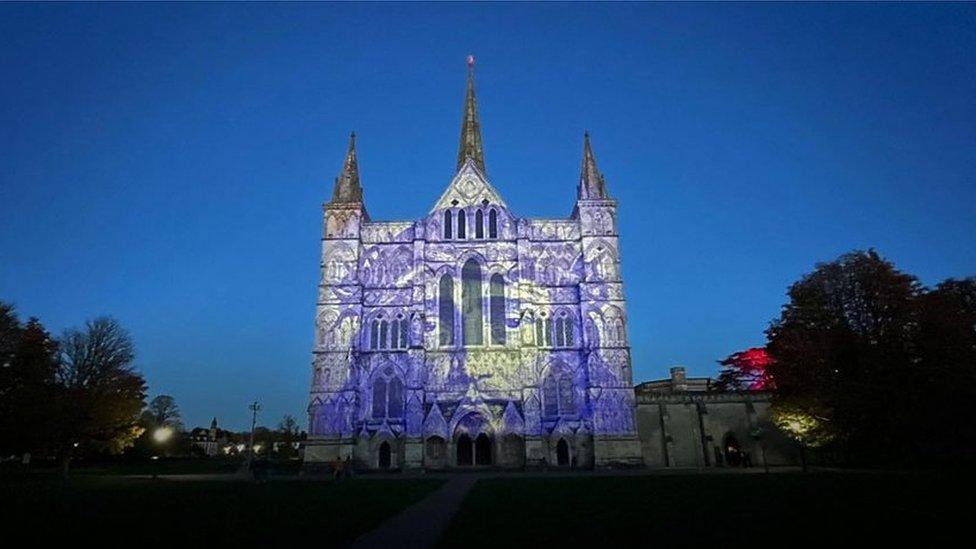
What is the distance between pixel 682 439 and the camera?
42094mm

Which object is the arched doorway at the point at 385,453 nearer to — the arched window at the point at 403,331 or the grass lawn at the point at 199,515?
the arched window at the point at 403,331

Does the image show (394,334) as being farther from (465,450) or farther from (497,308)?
(465,450)

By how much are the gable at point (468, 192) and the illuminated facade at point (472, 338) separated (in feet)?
0.35

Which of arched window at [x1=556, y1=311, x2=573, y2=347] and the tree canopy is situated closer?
the tree canopy

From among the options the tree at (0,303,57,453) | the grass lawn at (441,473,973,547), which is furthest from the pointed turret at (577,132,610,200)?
the tree at (0,303,57,453)

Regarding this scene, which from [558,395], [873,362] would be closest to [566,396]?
[558,395]

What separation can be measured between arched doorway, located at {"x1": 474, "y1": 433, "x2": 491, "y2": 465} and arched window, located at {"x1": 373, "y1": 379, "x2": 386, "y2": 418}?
21.8 ft

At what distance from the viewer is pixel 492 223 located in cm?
4528

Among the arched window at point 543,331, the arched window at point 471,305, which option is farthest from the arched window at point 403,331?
the arched window at point 543,331

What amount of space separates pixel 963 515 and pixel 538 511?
8.30 m

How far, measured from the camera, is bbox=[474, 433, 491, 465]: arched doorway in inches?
1590

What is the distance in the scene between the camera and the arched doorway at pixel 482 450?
4038 centimetres

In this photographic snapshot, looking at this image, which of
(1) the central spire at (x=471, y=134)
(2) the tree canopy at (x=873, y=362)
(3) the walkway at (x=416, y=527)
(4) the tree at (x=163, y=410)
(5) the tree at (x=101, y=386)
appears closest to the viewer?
(3) the walkway at (x=416, y=527)

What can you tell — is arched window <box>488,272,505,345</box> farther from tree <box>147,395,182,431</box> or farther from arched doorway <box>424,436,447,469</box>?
tree <box>147,395,182,431</box>
